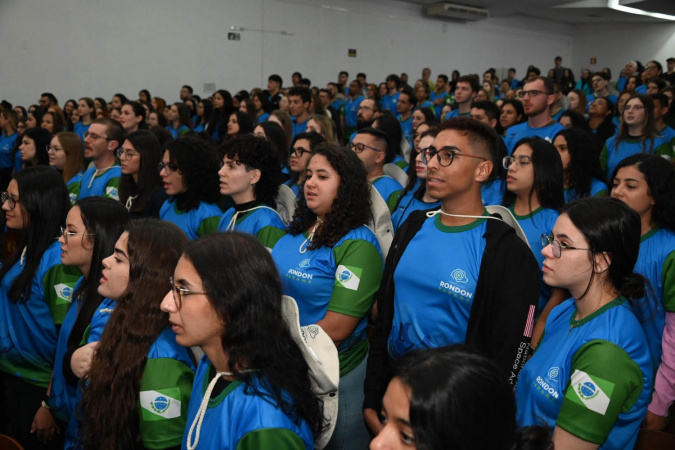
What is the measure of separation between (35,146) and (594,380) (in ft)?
21.2

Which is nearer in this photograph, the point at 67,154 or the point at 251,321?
the point at 251,321

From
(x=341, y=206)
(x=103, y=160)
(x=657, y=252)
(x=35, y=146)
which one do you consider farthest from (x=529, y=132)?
(x=35, y=146)

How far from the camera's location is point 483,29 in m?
20.2

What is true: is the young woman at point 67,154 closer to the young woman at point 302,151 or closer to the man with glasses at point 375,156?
the young woman at point 302,151

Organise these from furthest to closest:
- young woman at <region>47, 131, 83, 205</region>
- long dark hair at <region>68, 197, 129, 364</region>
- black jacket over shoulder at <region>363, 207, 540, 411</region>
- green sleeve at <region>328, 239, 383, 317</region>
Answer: young woman at <region>47, 131, 83, 205</region>, green sleeve at <region>328, 239, 383, 317</region>, long dark hair at <region>68, 197, 129, 364</region>, black jacket over shoulder at <region>363, 207, 540, 411</region>

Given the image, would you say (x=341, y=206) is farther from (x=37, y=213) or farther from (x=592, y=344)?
(x=37, y=213)

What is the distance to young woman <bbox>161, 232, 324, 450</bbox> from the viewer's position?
1.55m

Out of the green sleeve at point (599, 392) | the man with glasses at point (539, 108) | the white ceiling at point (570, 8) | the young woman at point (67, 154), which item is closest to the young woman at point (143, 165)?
the young woman at point (67, 154)

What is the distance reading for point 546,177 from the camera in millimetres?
3441

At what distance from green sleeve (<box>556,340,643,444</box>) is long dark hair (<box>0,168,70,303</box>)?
8.16 ft

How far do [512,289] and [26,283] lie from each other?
7.45ft

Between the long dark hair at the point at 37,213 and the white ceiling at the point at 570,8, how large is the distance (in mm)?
16426

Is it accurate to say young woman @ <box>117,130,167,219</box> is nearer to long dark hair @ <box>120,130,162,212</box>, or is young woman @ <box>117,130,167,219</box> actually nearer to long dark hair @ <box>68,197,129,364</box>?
long dark hair @ <box>120,130,162,212</box>

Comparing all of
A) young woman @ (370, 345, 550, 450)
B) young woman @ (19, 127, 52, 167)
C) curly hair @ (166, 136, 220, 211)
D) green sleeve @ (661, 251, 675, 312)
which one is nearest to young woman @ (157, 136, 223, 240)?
curly hair @ (166, 136, 220, 211)
